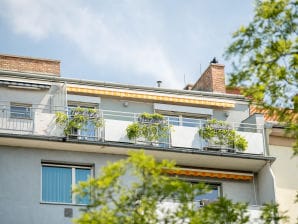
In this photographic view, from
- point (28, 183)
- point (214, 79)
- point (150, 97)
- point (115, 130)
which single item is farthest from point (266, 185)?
point (28, 183)

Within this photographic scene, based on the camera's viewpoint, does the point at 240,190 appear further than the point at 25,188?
Yes

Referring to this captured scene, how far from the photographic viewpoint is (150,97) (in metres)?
34.8

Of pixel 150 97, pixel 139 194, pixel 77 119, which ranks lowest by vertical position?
pixel 139 194

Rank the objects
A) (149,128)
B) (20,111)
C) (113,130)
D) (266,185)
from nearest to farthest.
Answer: (113,130) → (20,111) → (149,128) → (266,185)

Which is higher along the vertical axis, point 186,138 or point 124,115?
point 124,115

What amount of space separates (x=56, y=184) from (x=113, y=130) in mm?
2797

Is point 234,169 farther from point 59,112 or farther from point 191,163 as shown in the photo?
point 59,112

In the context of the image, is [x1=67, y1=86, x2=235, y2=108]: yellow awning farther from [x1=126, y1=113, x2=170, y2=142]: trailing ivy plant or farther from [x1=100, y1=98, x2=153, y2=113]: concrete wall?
[x1=126, y1=113, x2=170, y2=142]: trailing ivy plant

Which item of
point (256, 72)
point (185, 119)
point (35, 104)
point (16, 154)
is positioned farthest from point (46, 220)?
point (256, 72)

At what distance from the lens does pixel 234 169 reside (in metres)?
34.2

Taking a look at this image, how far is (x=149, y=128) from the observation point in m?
33.1

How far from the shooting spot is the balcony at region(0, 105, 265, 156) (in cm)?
3206

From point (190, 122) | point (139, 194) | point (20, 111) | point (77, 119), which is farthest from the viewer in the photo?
point (190, 122)

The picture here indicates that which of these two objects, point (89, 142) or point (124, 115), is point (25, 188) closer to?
point (89, 142)
